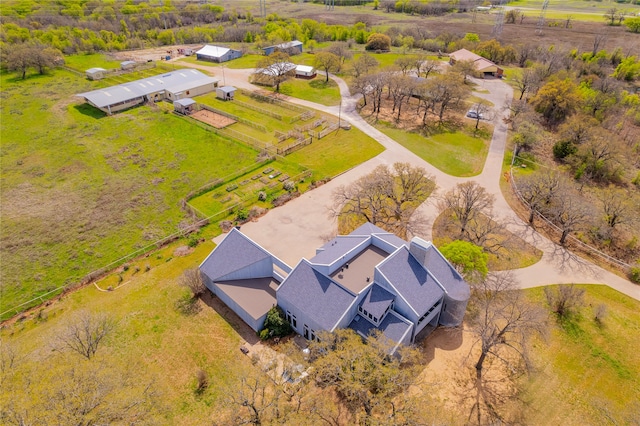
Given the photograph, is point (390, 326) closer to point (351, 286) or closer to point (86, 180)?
point (351, 286)

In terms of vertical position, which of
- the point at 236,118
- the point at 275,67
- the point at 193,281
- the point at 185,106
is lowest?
the point at 193,281

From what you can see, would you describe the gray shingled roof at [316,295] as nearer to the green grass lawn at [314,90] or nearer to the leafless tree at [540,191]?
the leafless tree at [540,191]

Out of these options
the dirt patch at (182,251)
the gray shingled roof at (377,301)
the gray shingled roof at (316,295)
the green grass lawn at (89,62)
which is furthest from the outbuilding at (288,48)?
the gray shingled roof at (377,301)

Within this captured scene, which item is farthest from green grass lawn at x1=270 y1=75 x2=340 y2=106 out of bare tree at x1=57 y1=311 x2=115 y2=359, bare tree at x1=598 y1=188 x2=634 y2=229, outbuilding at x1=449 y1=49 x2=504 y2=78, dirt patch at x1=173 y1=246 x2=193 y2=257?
bare tree at x1=57 y1=311 x2=115 y2=359

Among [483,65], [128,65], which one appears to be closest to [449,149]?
[483,65]

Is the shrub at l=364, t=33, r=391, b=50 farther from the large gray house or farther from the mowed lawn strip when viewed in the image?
the large gray house

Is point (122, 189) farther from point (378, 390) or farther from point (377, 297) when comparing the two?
point (378, 390)

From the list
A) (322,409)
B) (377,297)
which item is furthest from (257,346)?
(377,297)
